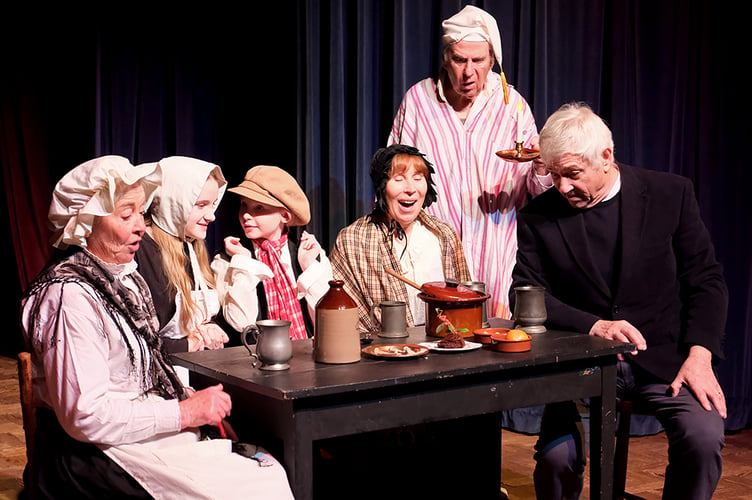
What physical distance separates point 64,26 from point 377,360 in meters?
4.17

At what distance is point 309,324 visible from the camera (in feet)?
12.0

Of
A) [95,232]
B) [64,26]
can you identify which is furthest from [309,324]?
[64,26]

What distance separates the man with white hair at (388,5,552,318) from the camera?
13.3ft

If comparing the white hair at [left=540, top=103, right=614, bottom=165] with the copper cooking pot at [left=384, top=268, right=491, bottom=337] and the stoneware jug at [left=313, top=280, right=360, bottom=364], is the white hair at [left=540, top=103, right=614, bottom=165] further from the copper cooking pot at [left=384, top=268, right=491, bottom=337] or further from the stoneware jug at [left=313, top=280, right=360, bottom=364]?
the stoneware jug at [left=313, top=280, right=360, bottom=364]

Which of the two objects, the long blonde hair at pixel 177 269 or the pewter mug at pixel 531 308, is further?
the long blonde hair at pixel 177 269

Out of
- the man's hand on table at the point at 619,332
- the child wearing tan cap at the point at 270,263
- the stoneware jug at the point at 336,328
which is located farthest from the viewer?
the child wearing tan cap at the point at 270,263

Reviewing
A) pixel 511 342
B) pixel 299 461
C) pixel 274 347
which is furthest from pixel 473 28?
pixel 299 461

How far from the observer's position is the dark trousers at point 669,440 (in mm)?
2635

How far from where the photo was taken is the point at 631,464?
3986 mm

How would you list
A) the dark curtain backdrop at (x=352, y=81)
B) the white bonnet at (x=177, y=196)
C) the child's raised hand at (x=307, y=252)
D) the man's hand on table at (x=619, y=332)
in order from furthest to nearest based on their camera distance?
the dark curtain backdrop at (x=352, y=81)
the child's raised hand at (x=307, y=252)
the white bonnet at (x=177, y=196)
the man's hand on table at (x=619, y=332)

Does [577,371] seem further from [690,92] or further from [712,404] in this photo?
[690,92]

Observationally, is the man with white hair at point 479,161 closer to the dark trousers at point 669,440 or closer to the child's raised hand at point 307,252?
the child's raised hand at point 307,252

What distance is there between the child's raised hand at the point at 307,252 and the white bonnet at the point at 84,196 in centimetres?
135

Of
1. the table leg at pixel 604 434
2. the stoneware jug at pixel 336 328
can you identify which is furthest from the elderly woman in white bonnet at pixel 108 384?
the table leg at pixel 604 434
